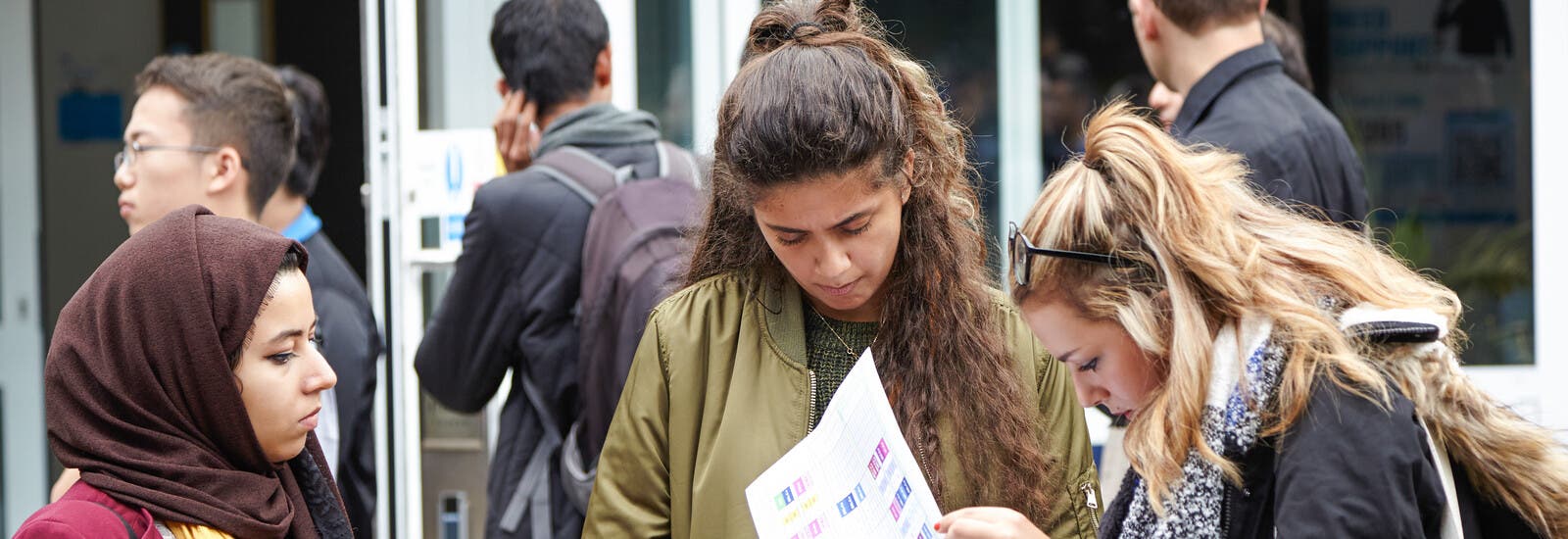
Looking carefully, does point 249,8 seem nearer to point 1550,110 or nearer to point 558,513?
point 558,513

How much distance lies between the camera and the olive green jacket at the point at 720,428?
189 centimetres

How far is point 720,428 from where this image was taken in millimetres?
1907

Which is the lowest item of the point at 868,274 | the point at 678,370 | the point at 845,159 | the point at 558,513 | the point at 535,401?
the point at 558,513

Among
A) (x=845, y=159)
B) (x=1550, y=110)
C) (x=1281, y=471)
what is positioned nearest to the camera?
(x=1281, y=471)

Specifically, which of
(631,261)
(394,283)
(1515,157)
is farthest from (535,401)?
(1515,157)

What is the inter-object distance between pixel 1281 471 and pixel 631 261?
4.31ft

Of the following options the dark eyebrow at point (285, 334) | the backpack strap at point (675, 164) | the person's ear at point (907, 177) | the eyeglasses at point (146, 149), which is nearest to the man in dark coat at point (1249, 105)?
the backpack strap at point (675, 164)

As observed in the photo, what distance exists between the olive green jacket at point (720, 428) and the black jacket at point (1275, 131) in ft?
3.54

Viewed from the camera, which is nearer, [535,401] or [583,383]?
[583,383]

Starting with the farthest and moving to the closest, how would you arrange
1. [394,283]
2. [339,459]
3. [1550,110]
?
[1550,110]
[394,283]
[339,459]

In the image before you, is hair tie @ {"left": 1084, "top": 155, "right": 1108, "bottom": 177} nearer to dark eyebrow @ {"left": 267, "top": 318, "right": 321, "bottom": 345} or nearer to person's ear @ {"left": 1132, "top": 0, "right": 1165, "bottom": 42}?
dark eyebrow @ {"left": 267, "top": 318, "right": 321, "bottom": 345}

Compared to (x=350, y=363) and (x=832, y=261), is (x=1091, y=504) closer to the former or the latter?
(x=832, y=261)

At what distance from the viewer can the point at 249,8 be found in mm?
6137

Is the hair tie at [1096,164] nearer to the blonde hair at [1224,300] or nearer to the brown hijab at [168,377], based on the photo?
the blonde hair at [1224,300]
